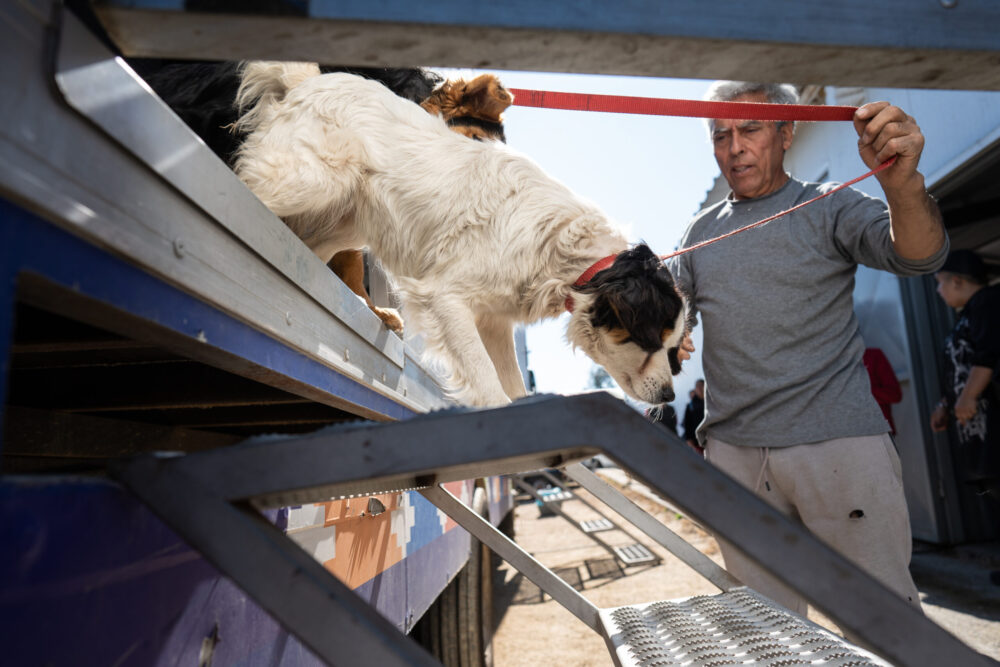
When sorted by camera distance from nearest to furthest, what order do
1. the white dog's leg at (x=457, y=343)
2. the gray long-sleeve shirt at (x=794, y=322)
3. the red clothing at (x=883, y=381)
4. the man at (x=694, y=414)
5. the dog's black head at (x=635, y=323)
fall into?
the gray long-sleeve shirt at (x=794, y=322)
the white dog's leg at (x=457, y=343)
the dog's black head at (x=635, y=323)
the red clothing at (x=883, y=381)
the man at (x=694, y=414)

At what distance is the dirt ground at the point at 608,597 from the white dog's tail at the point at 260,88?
336 centimetres

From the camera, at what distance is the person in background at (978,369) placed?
161 inches

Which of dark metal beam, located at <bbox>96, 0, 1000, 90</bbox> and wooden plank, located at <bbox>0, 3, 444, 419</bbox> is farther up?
dark metal beam, located at <bbox>96, 0, 1000, 90</bbox>

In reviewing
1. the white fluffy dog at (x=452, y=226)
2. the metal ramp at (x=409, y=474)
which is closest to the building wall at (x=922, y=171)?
the white fluffy dog at (x=452, y=226)

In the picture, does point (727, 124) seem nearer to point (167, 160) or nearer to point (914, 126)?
point (914, 126)

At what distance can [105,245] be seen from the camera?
70cm

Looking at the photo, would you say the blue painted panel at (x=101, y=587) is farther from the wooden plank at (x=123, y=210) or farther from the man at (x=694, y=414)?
the man at (x=694, y=414)

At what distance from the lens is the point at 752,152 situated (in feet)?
7.95

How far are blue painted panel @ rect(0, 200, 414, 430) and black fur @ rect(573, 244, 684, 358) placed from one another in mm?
1569

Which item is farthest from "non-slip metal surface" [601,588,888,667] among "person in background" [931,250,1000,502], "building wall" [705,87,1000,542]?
"building wall" [705,87,1000,542]

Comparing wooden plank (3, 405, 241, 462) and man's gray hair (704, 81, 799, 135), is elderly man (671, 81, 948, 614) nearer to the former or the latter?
man's gray hair (704, 81, 799, 135)

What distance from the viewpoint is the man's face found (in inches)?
94.7

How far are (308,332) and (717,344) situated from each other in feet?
5.11

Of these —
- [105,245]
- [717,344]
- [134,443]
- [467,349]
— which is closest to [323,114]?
[467,349]
